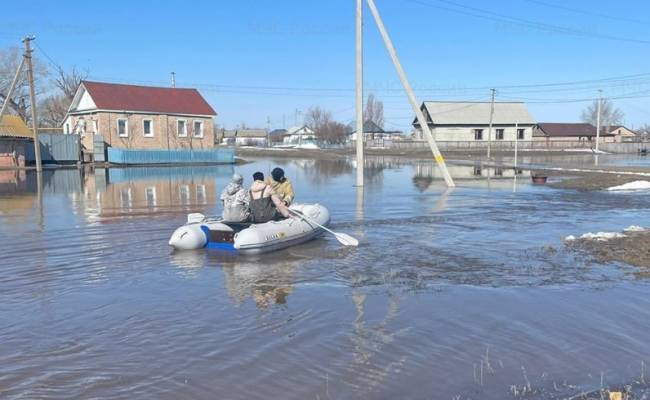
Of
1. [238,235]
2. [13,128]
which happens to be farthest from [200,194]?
[13,128]

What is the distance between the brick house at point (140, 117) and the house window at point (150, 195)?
72.4 feet

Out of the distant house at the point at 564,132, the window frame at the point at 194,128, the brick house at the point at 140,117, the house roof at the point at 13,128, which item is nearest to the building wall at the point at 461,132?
the distant house at the point at 564,132

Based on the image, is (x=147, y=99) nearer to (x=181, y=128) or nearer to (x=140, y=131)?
(x=140, y=131)

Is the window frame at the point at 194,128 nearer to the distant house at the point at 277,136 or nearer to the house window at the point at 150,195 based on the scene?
the house window at the point at 150,195

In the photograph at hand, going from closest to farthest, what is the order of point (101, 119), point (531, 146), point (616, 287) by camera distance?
point (616, 287), point (101, 119), point (531, 146)

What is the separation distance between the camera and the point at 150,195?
2078cm

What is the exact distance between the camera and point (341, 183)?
87.4 feet

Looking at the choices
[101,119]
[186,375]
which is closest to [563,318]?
[186,375]

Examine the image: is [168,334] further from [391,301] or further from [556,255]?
[556,255]

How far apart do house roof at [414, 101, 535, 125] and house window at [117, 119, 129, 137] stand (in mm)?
46736

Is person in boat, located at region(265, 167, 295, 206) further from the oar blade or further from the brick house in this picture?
the brick house

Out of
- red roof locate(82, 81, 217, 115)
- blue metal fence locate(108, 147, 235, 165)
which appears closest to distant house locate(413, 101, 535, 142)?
red roof locate(82, 81, 217, 115)

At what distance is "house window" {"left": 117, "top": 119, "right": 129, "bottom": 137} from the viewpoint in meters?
44.6

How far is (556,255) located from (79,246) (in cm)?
892
